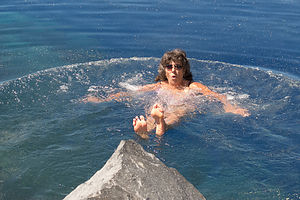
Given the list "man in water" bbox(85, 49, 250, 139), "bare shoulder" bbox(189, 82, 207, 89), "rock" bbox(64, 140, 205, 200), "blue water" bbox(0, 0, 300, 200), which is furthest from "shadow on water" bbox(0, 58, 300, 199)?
"rock" bbox(64, 140, 205, 200)

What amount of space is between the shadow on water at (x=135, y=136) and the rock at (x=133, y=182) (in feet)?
2.41

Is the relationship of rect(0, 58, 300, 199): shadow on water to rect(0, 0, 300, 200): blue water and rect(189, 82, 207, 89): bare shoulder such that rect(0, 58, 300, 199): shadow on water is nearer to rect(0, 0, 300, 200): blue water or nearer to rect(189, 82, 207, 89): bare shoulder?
rect(0, 0, 300, 200): blue water

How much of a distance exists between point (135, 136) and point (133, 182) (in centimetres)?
199

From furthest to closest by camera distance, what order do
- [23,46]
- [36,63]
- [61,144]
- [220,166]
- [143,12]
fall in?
1. [143,12]
2. [23,46]
3. [36,63]
4. [61,144]
5. [220,166]

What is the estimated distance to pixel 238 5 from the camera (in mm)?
13297

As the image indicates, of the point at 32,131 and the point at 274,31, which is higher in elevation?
the point at 274,31

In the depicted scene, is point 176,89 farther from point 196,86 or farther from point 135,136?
point 135,136

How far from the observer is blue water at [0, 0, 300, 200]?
4.59 m

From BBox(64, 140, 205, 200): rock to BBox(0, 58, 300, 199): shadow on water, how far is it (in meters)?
0.74

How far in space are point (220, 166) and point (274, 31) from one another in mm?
7015

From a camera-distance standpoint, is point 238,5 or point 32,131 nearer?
point 32,131

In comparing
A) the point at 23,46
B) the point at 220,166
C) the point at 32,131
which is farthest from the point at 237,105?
the point at 23,46

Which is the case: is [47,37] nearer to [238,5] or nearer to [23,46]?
[23,46]

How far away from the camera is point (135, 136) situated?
5.31 metres
